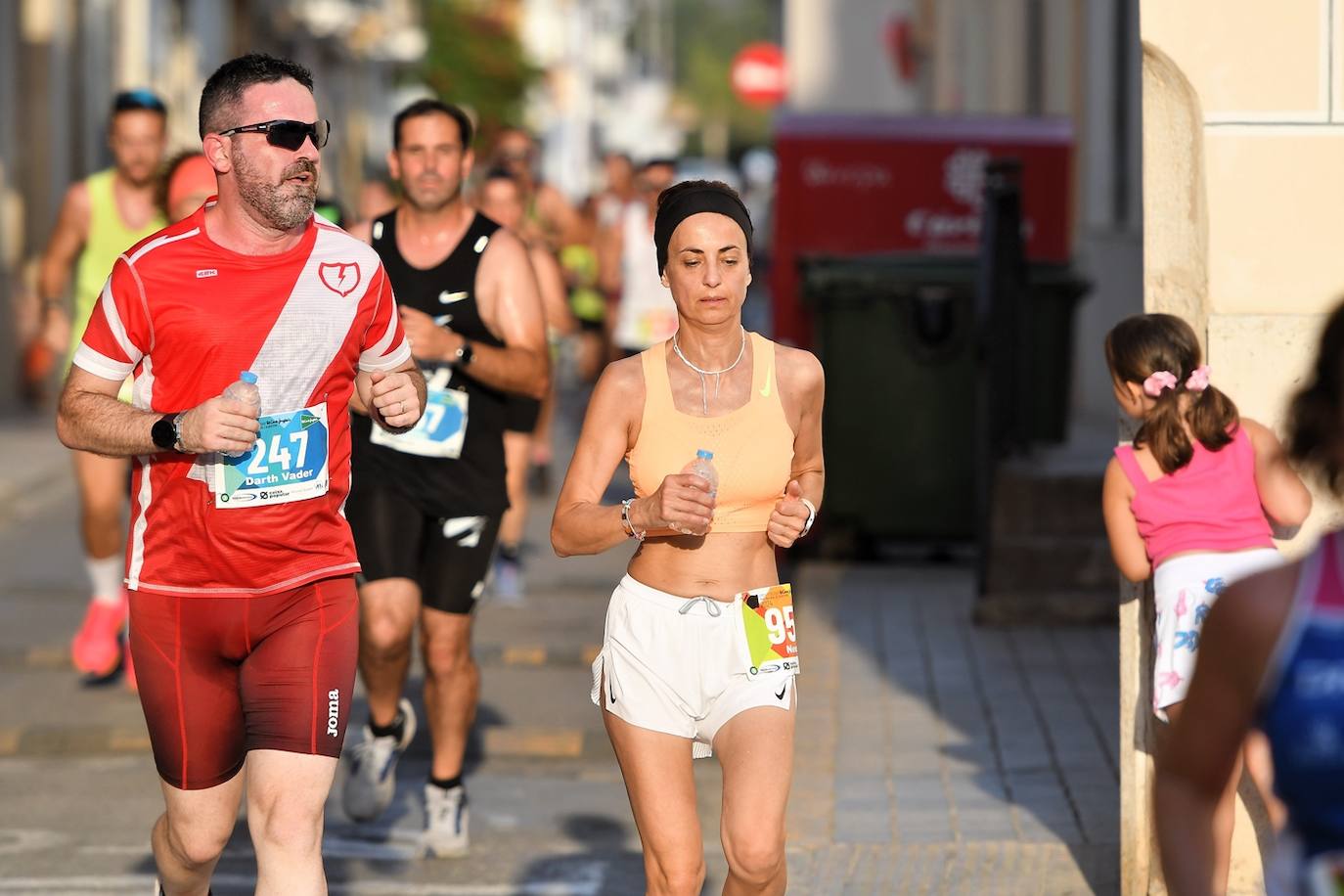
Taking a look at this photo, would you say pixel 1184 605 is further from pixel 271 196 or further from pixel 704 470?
pixel 271 196

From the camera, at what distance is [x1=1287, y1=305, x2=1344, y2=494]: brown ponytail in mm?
2666

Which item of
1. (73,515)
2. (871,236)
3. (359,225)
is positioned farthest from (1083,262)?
(359,225)

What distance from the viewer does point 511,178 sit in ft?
44.0

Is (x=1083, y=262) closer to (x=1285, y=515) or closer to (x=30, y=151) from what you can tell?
(x=30, y=151)

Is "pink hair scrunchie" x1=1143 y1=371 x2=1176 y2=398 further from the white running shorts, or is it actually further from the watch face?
the watch face

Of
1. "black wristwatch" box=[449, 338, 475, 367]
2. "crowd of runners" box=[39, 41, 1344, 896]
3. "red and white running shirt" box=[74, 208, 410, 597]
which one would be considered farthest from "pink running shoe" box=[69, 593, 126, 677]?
"red and white running shirt" box=[74, 208, 410, 597]

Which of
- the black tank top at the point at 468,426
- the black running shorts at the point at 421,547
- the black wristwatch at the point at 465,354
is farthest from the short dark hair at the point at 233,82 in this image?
the black running shorts at the point at 421,547

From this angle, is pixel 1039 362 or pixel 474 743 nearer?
pixel 474 743

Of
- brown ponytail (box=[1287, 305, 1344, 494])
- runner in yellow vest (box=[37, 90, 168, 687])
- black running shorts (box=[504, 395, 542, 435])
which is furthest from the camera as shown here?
black running shorts (box=[504, 395, 542, 435])

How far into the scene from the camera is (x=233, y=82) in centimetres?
476

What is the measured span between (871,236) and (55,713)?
6138mm

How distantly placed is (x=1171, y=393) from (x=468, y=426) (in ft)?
7.16

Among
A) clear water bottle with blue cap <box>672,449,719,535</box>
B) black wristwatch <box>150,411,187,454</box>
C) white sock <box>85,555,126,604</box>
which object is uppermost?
black wristwatch <box>150,411,187,454</box>

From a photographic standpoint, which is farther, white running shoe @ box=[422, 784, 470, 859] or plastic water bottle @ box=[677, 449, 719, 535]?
white running shoe @ box=[422, 784, 470, 859]
